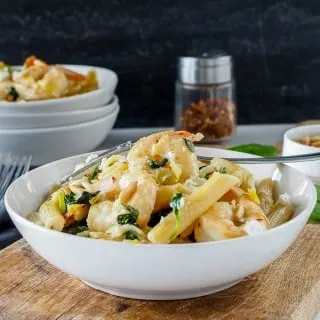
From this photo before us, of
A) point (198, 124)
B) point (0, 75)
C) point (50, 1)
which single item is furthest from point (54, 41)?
point (198, 124)

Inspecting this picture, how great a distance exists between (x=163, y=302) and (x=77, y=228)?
0.51ft

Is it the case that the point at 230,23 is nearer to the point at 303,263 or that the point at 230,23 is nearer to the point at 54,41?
the point at 54,41

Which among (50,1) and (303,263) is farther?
(50,1)

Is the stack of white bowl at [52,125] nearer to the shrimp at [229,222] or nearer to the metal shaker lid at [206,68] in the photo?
the metal shaker lid at [206,68]

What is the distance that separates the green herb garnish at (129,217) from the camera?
1.09 metres

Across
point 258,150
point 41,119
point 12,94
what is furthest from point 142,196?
point 12,94

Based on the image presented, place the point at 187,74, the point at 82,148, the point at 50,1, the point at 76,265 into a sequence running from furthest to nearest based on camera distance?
the point at 50,1
the point at 187,74
the point at 82,148
the point at 76,265

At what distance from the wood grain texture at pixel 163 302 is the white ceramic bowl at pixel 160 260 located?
0.02 m

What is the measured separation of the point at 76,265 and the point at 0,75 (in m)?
1.08

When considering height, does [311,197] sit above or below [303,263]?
above

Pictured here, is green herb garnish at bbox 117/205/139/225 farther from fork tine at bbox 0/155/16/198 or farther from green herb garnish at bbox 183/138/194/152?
fork tine at bbox 0/155/16/198

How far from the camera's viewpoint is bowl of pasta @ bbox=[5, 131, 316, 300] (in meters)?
1.05

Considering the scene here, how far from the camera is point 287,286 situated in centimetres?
118

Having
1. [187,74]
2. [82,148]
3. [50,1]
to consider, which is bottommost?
[82,148]
